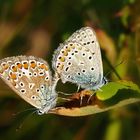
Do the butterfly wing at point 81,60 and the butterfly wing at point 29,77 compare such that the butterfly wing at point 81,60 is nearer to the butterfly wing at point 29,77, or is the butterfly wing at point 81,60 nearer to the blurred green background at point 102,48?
the butterfly wing at point 29,77

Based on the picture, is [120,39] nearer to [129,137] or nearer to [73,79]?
[73,79]

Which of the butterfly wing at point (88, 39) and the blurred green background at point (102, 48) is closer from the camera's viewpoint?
the butterfly wing at point (88, 39)

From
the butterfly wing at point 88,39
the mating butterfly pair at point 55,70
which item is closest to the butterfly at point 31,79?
the mating butterfly pair at point 55,70

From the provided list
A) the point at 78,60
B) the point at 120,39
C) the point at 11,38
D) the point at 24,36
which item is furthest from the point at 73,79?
the point at 24,36

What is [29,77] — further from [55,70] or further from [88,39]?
[88,39]

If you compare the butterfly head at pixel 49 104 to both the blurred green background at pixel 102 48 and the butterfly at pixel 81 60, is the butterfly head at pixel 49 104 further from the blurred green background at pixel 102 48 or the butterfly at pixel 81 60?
the blurred green background at pixel 102 48

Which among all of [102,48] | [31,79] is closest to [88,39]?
[31,79]

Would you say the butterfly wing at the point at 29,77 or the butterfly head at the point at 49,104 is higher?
the butterfly wing at the point at 29,77

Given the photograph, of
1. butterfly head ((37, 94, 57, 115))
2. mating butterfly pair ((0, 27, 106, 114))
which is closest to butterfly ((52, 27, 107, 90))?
mating butterfly pair ((0, 27, 106, 114))
